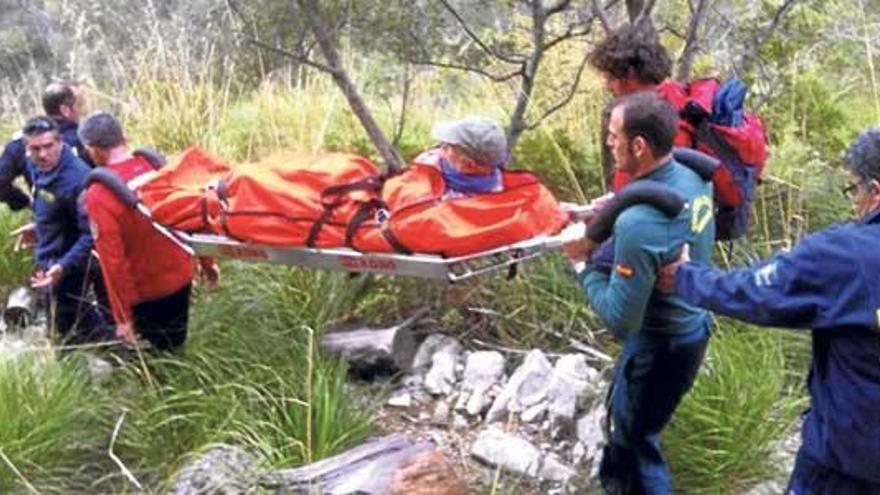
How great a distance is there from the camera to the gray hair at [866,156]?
3.34 meters

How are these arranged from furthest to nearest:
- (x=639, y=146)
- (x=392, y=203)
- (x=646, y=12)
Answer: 1. (x=646, y=12)
2. (x=392, y=203)
3. (x=639, y=146)

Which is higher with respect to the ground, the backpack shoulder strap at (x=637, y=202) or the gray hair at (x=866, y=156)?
the gray hair at (x=866, y=156)

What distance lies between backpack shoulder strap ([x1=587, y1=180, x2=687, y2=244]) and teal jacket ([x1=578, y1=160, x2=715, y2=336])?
0.08 ft

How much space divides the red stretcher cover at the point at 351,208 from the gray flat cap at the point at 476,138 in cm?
12

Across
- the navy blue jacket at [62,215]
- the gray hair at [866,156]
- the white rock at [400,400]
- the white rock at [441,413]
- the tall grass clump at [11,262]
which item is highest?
the gray hair at [866,156]

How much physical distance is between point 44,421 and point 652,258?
265cm

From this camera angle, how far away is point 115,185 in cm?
548

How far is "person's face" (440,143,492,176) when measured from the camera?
4.79m

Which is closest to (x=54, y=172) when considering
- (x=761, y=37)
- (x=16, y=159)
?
(x=16, y=159)

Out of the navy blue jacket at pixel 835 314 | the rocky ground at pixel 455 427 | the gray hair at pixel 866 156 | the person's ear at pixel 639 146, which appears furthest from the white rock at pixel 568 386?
the gray hair at pixel 866 156

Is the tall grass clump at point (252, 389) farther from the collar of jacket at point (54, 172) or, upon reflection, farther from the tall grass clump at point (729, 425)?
the tall grass clump at point (729, 425)

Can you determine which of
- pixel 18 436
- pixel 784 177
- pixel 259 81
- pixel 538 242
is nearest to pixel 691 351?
pixel 538 242

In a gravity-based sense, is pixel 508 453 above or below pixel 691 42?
below

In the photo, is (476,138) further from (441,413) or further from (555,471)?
(441,413)
